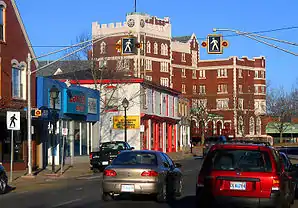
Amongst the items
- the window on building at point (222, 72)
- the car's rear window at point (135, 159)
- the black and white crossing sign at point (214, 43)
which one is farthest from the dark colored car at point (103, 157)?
the window on building at point (222, 72)

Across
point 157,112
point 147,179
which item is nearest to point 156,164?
point 147,179

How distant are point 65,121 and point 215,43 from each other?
16384mm

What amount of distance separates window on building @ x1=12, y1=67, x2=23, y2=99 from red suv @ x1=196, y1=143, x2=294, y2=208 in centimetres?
2182

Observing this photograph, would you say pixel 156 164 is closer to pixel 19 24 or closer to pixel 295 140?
pixel 19 24

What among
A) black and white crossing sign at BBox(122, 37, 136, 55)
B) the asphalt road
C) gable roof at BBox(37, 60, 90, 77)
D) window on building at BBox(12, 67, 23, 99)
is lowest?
the asphalt road

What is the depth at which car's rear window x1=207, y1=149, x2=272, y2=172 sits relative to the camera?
41.9ft

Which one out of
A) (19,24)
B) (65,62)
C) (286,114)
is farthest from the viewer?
(286,114)

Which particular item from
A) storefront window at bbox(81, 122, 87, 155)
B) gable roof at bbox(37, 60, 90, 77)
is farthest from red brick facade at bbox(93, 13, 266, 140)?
storefront window at bbox(81, 122, 87, 155)

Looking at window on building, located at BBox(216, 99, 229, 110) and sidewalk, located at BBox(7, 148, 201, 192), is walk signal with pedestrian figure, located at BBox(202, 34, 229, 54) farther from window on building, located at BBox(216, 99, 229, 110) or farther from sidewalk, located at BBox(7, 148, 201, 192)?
window on building, located at BBox(216, 99, 229, 110)

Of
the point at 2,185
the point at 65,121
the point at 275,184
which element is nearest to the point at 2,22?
the point at 65,121

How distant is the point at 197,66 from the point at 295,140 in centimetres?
2407

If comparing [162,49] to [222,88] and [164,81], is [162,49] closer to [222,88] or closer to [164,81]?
[164,81]

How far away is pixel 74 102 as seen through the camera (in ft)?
133

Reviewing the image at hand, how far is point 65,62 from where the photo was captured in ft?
243
